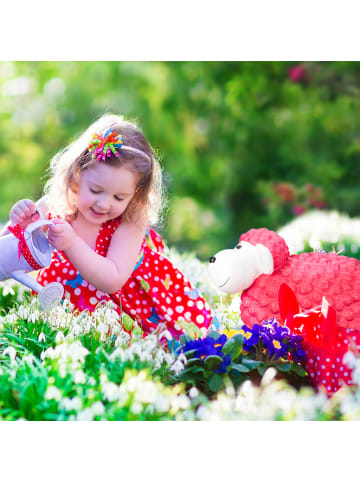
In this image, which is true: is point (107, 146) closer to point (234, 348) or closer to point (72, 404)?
point (234, 348)

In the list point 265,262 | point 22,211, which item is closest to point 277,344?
point 265,262

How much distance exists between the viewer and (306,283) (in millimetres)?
2572

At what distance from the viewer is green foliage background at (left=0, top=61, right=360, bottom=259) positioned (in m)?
9.55

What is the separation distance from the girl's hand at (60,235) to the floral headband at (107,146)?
15.9 inches

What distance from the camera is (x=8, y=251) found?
2703mm

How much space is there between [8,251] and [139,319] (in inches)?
32.3

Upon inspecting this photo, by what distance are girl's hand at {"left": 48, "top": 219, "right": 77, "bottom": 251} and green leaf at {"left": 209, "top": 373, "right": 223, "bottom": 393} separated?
0.91 meters

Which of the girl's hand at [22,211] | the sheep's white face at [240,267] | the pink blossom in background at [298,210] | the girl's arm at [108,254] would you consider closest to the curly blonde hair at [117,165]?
the girl's arm at [108,254]

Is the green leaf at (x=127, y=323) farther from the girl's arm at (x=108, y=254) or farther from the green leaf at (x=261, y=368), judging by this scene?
the green leaf at (x=261, y=368)

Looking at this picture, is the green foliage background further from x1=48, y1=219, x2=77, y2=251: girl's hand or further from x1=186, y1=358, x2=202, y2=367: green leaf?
x1=186, y1=358, x2=202, y2=367: green leaf

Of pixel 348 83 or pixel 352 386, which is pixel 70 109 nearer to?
pixel 348 83

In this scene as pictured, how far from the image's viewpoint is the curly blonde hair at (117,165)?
111 inches

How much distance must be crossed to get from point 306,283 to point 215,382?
68 centimetres
